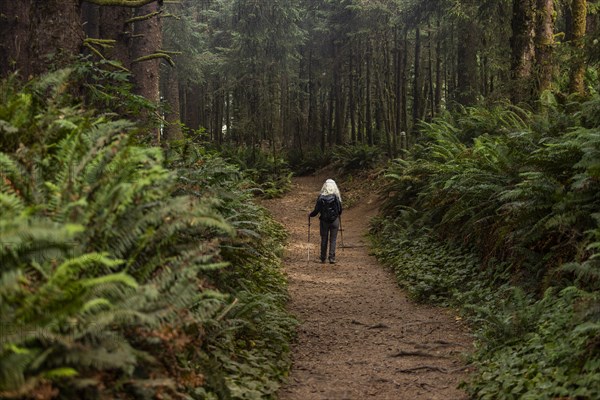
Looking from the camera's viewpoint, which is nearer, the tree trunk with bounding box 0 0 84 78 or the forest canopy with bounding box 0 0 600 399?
the forest canopy with bounding box 0 0 600 399

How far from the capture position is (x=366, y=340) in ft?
25.7

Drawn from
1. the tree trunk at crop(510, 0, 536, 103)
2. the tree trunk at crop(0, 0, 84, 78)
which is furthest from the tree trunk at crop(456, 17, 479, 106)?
the tree trunk at crop(0, 0, 84, 78)

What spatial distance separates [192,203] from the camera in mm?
4461

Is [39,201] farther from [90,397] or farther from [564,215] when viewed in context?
[564,215]

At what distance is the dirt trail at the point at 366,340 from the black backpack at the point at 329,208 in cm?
108

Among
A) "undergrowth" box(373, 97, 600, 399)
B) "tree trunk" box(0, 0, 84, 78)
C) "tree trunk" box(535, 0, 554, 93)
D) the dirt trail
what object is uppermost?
"tree trunk" box(535, 0, 554, 93)

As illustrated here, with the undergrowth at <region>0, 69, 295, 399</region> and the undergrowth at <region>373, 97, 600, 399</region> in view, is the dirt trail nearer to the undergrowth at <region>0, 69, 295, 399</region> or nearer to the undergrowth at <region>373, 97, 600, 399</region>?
the undergrowth at <region>373, 97, 600, 399</region>

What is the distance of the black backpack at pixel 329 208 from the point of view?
1300 cm

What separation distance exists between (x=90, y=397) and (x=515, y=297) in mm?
5273

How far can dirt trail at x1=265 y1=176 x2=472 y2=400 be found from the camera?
6.11m

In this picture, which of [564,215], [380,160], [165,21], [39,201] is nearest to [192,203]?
[39,201]

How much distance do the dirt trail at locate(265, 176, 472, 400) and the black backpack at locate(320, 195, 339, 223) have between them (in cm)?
108

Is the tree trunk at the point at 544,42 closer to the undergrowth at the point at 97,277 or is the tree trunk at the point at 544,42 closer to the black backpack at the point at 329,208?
the black backpack at the point at 329,208

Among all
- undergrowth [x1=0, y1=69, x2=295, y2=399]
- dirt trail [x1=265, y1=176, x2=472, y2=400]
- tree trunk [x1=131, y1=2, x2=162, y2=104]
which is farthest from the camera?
tree trunk [x1=131, y1=2, x2=162, y2=104]
